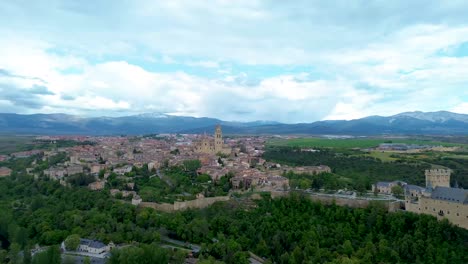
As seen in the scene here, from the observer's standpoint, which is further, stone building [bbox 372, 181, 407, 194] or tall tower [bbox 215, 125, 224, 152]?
A: tall tower [bbox 215, 125, 224, 152]

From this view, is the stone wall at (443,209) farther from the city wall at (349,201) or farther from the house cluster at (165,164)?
the house cluster at (165,164)

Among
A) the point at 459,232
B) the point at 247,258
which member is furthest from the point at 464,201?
the point at 247,258

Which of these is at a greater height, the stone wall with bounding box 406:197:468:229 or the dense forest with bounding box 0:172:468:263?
the stone wall with bounding box 406:197:468:229

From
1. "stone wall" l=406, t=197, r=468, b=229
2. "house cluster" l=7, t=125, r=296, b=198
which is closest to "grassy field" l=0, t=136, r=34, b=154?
"house cluster" l=7, t=125, r=296, b=198

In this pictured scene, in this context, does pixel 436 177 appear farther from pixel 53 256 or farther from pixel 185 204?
pixel 53 256

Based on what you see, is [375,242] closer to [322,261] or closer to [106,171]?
[322,261]

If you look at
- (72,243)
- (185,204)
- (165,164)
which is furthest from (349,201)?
(165,164)

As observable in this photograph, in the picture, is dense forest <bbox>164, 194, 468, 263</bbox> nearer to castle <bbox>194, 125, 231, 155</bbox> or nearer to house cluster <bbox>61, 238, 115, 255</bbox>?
house cluster <bbox>61, 238, 115, 255</bbox>
